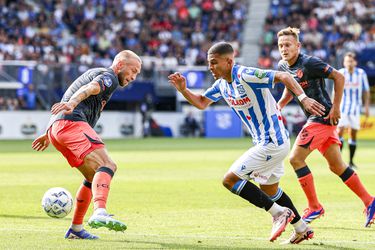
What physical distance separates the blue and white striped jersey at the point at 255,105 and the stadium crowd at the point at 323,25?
29521mm

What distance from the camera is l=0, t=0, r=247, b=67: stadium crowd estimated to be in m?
38.8

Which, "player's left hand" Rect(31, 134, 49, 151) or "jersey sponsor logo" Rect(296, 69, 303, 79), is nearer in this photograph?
"player's left hand" Rect(31, 134, 49, 151)

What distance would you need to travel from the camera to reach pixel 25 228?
9922mm

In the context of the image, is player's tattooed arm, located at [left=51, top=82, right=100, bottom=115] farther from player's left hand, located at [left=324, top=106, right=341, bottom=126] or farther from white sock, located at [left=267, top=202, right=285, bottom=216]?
player's left hand, located at [left=324, top=106, right=341, bottom=126]

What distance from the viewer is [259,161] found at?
29.3ft

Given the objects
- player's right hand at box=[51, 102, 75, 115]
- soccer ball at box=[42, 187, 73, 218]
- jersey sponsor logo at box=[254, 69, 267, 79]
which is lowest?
soccer ball at box=[42, 187, 73, 218]

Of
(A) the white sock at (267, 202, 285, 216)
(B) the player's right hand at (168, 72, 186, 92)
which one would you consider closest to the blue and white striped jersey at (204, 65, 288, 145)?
(B) the player's right hand at (168, 72, 186, 92)

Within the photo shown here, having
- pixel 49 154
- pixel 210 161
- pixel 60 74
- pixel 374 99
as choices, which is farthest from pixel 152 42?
pixel 210 161

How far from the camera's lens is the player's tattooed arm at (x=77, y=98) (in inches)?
326

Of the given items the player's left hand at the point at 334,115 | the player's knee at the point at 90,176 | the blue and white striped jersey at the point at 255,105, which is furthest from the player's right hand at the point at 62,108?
the player's left hand at the point at 334,115

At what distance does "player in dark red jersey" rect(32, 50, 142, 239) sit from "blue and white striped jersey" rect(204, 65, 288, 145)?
1073mm

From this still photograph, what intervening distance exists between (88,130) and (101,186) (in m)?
0.74

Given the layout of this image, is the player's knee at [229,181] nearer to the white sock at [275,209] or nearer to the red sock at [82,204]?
the white sock at [275,209]

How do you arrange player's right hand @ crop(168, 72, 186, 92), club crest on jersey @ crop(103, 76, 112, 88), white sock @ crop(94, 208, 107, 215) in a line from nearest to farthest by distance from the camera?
white sock @ crop(94, 208, 107, 215)
club crest on jersey @ crop(103, 76, 112, 88)
player's right hand @ crop(168, 72, 186, 92)
